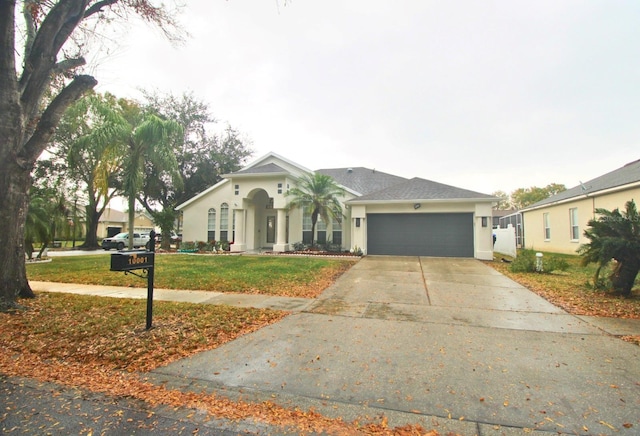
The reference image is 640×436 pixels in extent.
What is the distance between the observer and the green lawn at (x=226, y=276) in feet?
26.9

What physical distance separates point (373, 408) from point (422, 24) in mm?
10975

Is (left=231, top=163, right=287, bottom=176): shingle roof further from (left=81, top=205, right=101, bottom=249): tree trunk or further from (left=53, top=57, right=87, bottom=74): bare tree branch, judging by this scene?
(left=81, top=205, right=101, bottom=249): tree trunk

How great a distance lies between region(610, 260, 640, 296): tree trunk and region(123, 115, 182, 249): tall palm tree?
17.6m

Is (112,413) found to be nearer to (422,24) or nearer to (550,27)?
(422,24)

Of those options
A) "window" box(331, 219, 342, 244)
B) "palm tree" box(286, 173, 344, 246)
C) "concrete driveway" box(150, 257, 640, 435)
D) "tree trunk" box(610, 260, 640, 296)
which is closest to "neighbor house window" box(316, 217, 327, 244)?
"window" box(331, 219, 342, 244)

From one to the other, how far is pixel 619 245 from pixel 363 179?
1514cm

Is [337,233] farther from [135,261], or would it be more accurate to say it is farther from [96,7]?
[135,261]

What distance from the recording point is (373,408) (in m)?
2.76

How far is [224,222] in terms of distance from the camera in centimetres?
1986

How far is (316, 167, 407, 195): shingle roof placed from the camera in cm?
1989

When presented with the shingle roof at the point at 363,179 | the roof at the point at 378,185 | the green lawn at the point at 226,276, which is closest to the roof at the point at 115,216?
the roof at the point at 378,185

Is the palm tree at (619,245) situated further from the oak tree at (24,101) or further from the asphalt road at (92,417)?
the oak tree at (24,101)

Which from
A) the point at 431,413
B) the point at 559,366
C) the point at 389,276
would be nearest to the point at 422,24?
the point at 389,276

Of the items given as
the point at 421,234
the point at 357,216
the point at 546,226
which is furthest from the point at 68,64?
the point at 546,226
